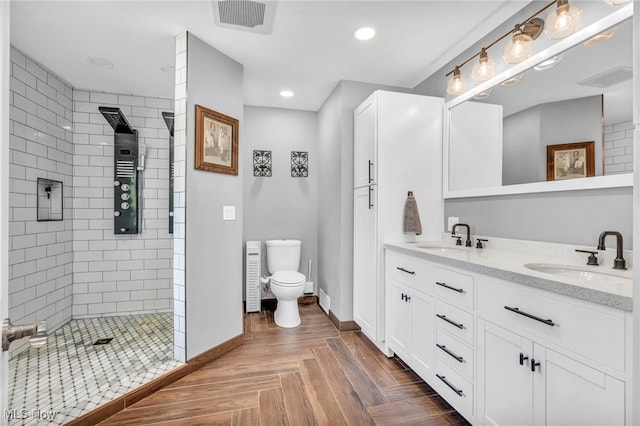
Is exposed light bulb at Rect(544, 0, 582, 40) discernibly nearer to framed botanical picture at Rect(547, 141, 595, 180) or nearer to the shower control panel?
framed botanical picture at Rect(547, 141, 595, 180)

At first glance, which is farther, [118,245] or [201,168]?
[118,245]

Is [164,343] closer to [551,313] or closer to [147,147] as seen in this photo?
[147,147]

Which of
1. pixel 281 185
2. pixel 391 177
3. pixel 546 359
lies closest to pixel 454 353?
pixel 546 359

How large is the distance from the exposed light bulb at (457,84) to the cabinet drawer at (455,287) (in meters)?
1.41

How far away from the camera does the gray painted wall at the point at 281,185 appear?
3.62 meters

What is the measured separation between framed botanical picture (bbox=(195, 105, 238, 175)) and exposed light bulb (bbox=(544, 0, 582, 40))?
218 centimetres

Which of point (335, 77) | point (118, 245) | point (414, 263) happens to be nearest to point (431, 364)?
point (414, 263)

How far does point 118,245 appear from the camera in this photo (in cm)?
312

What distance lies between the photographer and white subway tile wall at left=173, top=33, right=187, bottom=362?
7.00ft

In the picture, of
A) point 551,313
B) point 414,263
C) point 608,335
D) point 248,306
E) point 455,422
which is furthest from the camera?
point 248,306

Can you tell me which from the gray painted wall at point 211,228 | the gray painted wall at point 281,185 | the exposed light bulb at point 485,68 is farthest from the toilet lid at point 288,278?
the exposed light bulb at point 485,68

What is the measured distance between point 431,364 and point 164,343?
2.09 metres

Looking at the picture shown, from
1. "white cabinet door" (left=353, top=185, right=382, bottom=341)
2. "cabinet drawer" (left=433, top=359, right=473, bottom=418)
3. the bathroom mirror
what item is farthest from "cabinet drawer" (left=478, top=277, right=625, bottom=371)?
"white cabinet door" (left=353, top=185, right=382, bottom=341)

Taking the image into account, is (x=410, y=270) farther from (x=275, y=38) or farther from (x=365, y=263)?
(x=275, y=38)
